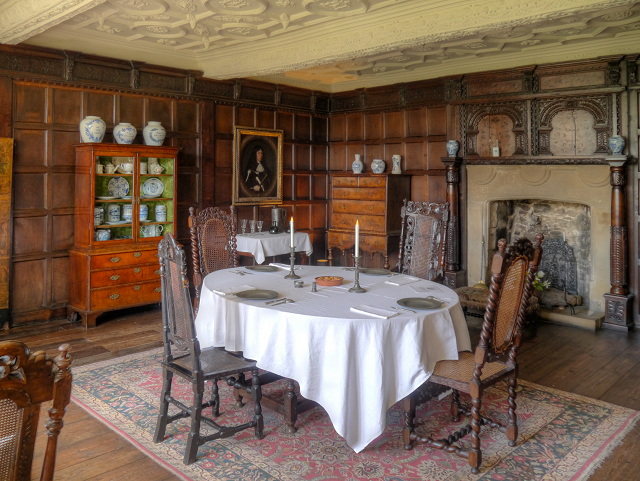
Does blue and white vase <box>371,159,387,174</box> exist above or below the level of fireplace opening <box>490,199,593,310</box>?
above

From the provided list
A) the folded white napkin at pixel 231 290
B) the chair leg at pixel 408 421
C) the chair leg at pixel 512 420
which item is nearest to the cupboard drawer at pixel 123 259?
the folded white napkin at pixel 231 290

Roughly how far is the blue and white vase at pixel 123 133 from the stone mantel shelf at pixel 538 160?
12.6ft

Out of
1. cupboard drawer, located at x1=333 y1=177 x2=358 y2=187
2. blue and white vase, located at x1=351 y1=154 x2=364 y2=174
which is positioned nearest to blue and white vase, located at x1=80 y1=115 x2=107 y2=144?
cupboard drawer, located at x1=333 y1=177 x2=358 y2=187

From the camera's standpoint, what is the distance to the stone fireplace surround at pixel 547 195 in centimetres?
550

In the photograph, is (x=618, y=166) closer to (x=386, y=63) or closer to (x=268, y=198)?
(x=386, y=63)

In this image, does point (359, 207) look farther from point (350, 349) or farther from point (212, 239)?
point (350, 349)

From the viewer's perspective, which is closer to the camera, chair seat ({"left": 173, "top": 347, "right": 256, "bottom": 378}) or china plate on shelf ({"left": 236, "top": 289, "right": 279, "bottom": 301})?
chair seat ({"left": 173, "top": 347, "right": 256, "bottom": 378})

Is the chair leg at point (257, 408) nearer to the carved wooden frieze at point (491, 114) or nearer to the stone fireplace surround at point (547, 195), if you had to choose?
the stone fireplace surround at point (547, 195)

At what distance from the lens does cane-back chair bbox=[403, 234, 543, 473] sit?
8.27 feet

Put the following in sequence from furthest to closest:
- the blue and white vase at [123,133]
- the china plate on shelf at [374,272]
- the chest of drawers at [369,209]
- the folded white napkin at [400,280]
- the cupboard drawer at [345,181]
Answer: the cupboard drawer at [345,181] → the chest of drawers at [369,209] → the blue and white vase at [123,133] → the china plate on shelf at [374,272] → the folded white napkin at [400,280]

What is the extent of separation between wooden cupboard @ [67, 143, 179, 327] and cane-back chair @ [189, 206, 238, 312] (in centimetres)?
136

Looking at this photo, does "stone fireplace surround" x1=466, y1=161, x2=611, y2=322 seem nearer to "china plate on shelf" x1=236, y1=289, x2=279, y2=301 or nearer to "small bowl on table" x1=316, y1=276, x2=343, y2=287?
"small bowl on table" x1=316, y1=276, x2=343, y2=287

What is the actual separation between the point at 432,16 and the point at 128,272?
378cm

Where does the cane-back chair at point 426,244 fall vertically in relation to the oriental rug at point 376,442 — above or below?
above
